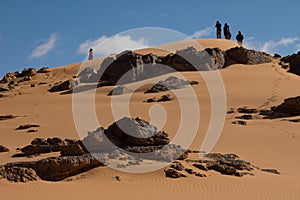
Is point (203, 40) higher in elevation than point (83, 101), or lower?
higher

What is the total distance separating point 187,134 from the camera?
1612 cm

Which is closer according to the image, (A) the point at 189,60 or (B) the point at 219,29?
(A) the point at 189,60

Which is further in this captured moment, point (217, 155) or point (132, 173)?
point (217, 155)

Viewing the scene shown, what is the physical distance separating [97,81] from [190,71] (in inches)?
233

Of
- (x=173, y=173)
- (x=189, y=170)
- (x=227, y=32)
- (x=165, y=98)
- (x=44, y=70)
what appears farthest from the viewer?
(x=44, y=70)

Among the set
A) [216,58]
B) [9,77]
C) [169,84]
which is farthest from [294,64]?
[9,77]

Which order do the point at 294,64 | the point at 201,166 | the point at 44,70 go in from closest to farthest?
the point at 201,166, the point at 294,64, the point at 44,70

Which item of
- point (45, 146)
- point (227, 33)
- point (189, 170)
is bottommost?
point (189, 170)

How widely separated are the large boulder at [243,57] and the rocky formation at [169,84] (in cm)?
512

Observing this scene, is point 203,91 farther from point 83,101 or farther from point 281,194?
point 281,194

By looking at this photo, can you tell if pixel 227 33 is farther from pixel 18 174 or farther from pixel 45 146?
pixel 18 174

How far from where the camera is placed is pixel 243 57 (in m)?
28.8

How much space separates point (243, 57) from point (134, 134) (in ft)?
61.3

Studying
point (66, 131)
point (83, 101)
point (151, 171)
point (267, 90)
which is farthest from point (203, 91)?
point (151, 171)
